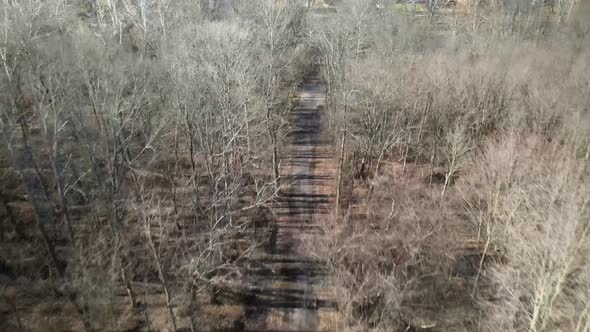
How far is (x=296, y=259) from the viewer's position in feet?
71.5

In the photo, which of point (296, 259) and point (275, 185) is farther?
point (275, 185)

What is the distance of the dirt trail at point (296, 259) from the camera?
1847 centimetres

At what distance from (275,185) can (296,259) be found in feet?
19.7

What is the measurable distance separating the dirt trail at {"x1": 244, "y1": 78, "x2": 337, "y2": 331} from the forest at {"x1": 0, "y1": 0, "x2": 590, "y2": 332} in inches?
4.3

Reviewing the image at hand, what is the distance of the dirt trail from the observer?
1847cm

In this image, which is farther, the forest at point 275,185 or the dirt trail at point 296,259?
the dirt trail at point 296,259

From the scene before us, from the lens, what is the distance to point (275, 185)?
26.5 m

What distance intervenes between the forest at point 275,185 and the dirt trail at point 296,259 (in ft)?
0.36

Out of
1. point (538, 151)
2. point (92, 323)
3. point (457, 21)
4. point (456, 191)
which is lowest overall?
point (92, 323)

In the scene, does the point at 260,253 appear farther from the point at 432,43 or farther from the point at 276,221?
the point at 432,43

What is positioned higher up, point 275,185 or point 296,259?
point 275,185

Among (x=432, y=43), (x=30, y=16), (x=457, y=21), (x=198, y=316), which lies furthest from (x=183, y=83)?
(x=457, y=21)

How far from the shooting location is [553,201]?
45.6 ft

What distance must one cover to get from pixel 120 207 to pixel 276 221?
842 cm
